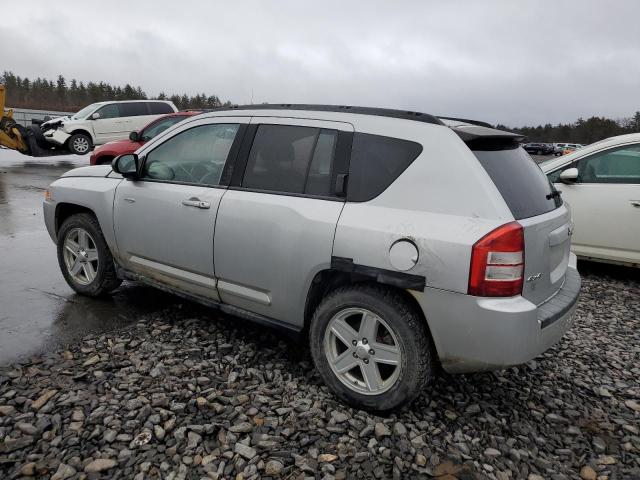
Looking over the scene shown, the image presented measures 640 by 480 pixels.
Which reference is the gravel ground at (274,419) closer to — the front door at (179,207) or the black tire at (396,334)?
the black tire at (396,334)

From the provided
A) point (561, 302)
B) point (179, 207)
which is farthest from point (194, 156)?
point (561, 302)

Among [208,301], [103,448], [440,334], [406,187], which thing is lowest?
[103,448]

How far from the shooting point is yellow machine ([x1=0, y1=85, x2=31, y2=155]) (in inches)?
605

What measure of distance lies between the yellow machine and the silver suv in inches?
580

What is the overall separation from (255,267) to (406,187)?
1.13 meters

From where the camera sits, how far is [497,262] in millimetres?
2463

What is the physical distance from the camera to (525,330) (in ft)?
8.22

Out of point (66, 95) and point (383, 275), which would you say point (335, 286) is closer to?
point (383, 275)

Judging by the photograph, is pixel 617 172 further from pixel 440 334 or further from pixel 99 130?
pixel 99 130

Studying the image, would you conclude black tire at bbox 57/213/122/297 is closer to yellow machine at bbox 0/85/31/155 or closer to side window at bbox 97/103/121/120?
yellow machine at bbox 0/85/31/155

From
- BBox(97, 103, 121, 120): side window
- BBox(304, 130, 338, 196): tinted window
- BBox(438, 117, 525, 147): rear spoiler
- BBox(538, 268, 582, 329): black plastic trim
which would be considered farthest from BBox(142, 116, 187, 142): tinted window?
BBox(538, 268, 582, 329): black plastic trim

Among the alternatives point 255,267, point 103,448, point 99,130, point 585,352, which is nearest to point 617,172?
point 585,352

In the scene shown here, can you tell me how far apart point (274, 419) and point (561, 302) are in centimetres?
182

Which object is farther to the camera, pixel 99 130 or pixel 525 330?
pixel 99 130
